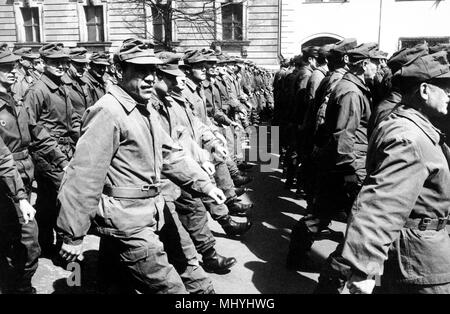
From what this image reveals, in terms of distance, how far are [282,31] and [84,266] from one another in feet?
79.0

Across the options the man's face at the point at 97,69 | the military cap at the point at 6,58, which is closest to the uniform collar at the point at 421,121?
the military cap at the point at 6,58

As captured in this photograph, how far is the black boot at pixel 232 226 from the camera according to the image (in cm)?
622

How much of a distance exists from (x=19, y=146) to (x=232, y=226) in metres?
2.86

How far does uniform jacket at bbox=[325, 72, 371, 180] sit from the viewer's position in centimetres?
475

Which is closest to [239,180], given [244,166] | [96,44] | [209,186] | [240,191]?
[240,191]

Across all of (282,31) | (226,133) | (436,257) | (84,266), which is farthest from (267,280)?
(282,31)

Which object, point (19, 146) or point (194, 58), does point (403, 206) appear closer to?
point (19, 146)

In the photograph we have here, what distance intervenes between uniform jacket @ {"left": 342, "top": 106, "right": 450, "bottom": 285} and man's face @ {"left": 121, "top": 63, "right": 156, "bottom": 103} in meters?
1.68

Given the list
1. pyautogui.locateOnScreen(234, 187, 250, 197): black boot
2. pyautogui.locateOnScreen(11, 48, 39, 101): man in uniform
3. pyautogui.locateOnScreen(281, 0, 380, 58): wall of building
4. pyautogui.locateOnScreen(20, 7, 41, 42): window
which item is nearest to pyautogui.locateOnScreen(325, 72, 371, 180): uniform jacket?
pyautogui.locateOnScreen(234, 187, 250, 197): black boot

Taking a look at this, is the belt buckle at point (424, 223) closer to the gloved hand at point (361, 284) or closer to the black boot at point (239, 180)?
the gloved hand at point (361, 284)

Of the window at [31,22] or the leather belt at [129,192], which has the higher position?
the window at [31,22]

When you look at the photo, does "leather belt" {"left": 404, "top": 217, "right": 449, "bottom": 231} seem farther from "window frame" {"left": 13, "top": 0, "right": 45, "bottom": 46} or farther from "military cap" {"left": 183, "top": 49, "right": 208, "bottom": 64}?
"window frame" {"left": 13, "top": 0, "right": 45, "bottom": 46}

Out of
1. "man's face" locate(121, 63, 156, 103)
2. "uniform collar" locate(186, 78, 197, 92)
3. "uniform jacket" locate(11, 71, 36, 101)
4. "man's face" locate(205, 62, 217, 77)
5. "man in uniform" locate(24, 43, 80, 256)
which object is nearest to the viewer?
"man's face" locate(121, 63, 156, 103)

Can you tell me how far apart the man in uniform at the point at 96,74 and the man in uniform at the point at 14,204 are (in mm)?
3473
